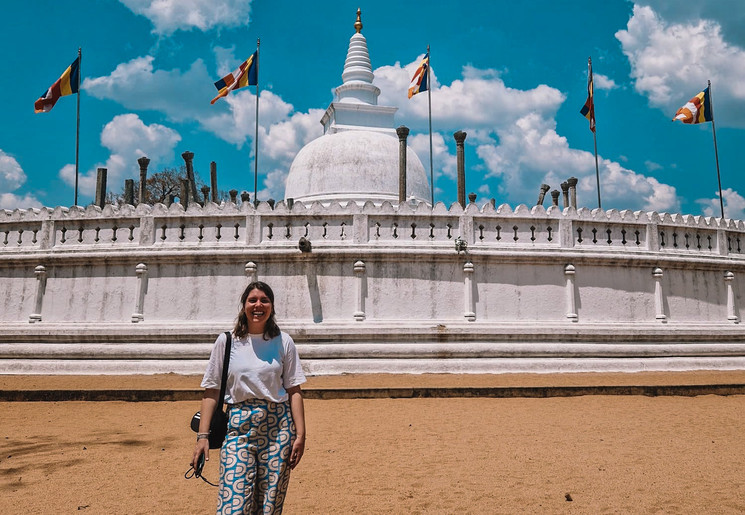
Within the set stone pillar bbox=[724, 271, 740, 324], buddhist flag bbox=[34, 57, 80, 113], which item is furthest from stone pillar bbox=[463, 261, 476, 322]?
buddhist flag bbox=[34, 57, 80, 113]

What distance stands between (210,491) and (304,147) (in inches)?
1143

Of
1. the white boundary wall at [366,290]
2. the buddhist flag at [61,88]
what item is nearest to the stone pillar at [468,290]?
the white boundary wall at [366,290]

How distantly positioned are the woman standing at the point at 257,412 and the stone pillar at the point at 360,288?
1195 centimetres

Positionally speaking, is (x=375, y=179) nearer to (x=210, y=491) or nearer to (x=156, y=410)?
(x=156, y=410)

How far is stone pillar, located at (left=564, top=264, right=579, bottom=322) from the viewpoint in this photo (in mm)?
17453

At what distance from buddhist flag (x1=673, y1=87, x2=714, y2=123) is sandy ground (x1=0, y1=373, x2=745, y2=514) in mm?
15381

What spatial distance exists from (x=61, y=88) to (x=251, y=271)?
43.0ft

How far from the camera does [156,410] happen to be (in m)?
12.0

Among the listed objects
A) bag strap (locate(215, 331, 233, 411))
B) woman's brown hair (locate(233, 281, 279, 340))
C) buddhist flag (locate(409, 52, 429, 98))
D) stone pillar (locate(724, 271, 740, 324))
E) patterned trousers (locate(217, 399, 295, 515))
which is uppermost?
buddhist flag (locate(409, 52, 429, 98))

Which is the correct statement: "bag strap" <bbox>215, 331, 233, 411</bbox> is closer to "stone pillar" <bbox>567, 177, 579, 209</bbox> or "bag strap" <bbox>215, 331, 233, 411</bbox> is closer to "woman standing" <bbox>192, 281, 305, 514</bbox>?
"woman standing" <bbox>192, 281, 305, 514</bbox>

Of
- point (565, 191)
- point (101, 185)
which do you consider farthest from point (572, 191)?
point (101, 185)

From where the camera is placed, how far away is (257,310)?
15.7 ft

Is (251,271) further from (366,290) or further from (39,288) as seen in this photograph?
(39,288)

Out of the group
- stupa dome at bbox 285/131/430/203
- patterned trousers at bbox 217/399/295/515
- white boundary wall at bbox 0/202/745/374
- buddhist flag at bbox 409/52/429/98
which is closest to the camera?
patterned trousers at bbox 217/399/295/515
